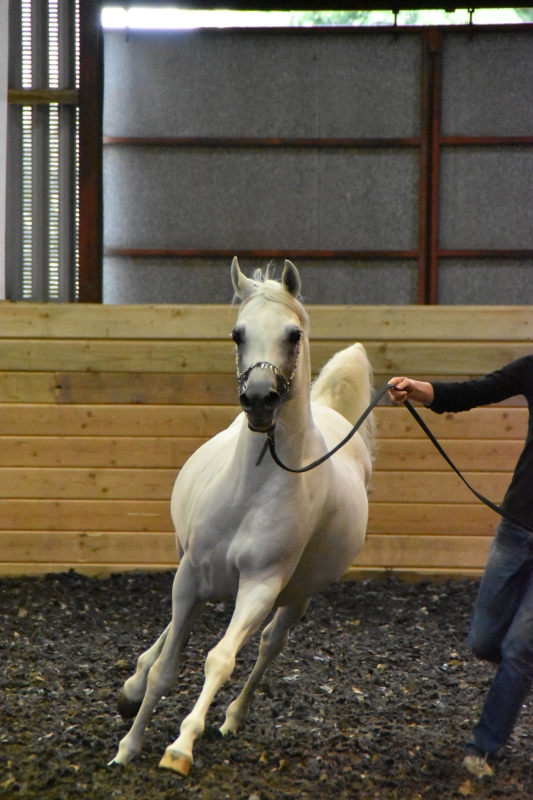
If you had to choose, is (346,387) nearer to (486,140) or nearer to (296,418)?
(296,418)

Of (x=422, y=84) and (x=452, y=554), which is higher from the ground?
(x=422, y=84)

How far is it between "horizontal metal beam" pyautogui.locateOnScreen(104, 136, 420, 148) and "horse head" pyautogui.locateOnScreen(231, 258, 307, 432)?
3.73 metres

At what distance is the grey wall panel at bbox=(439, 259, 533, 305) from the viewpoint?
574 cm

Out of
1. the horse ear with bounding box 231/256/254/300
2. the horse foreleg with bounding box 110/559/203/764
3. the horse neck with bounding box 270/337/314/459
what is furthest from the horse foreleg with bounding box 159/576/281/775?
the horse ear with bounding box 231/256/254/300

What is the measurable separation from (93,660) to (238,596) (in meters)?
1.64

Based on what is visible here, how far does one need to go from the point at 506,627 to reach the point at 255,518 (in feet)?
2.70

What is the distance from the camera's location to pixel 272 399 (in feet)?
6.45

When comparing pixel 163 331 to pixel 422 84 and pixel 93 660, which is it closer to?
pixel 93 660

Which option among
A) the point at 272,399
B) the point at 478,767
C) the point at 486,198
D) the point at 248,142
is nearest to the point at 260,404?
the point at 272,399

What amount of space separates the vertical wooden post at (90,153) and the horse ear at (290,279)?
→ 346cm

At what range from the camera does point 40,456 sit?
500 centimetres

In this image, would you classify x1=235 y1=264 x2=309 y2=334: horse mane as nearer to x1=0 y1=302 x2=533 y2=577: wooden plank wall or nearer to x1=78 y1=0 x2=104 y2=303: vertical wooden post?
x1=0 y1=302 x2=533 y2=577: wooden plank wall

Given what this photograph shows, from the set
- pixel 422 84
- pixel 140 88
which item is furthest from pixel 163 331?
pixel 422 84

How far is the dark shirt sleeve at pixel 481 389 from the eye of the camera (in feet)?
8.13
